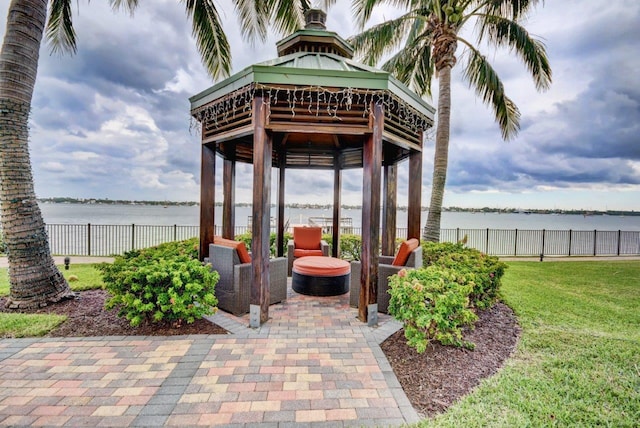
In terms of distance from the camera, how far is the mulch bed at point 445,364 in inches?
89.0

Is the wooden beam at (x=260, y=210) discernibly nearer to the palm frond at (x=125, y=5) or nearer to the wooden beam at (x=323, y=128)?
the wooden beam at (x=323, y=128)

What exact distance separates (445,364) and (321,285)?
2.52 metres

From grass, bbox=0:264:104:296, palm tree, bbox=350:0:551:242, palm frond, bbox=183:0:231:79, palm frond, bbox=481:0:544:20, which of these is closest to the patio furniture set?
grass, bbox=0:264:104:296

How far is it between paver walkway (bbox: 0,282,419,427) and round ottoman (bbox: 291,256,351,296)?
1.43 meters

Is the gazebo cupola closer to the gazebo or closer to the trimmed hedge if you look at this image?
the gazebo

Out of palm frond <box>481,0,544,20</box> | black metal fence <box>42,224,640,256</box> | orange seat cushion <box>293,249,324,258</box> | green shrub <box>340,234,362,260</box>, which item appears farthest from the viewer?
black metal fence <box>42,224,640,256</box>

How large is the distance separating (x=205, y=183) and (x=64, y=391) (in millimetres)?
3079

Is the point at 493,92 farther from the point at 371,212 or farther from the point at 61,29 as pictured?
the point at 61,29

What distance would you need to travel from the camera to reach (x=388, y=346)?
3.09 m

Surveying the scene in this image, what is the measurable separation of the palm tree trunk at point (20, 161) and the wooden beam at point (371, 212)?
4.56m

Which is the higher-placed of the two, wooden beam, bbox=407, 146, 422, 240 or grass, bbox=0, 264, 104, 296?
wooden beam, bbox=407, 146, 422, 240

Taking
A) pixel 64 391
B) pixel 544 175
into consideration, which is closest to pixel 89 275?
pixel 64 391

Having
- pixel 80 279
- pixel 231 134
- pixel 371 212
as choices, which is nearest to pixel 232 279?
pixel 231 134

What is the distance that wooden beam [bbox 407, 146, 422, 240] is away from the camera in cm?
487
